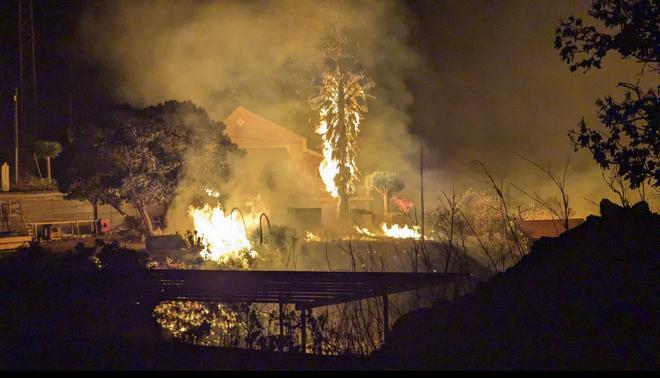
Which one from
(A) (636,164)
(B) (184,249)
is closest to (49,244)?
(B) (184,249)

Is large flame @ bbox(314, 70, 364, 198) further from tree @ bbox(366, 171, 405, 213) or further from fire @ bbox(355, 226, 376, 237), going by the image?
fire @ bbox(355, 226, 376, 237)

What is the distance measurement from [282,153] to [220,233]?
14.7m

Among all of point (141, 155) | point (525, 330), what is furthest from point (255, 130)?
point (525, 330)

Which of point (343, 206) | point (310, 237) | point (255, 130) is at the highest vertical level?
point (255, 130)

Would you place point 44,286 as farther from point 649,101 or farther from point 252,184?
point 252,184

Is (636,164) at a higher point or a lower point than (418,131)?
lower

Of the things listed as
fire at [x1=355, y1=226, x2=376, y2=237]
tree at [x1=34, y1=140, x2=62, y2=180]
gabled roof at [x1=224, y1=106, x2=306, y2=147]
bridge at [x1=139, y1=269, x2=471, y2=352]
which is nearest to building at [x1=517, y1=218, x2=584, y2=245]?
fire at [x1=355, y1=226, x2=376, y2=237]

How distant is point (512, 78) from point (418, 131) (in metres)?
8.10

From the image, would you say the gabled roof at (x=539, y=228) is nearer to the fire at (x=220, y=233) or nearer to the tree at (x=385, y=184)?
the fire at (x=220, y=233)

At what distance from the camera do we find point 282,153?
1610 inches

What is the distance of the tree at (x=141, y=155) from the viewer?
29266 millimetres

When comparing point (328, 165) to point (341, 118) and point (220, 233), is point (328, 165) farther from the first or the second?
point (220, 233)

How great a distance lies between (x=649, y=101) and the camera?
21.5 ft

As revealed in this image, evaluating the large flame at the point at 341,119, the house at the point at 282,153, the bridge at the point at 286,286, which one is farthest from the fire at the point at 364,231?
the bridge at the point at 286,286
